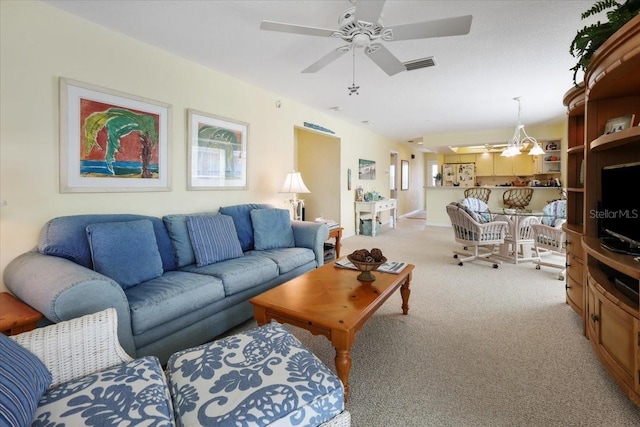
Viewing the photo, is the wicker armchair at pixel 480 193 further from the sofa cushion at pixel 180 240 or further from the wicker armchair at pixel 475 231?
the sofa cushion at pixel 180 240

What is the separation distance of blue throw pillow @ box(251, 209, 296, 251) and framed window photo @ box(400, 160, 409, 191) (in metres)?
7.32

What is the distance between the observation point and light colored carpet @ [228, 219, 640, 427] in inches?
61.2

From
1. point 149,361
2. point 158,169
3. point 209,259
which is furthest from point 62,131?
point 149,361

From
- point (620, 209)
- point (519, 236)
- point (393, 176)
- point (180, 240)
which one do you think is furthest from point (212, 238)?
point (393, 176)

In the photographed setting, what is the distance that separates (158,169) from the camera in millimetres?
2926

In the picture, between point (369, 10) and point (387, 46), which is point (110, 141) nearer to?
point (369, 10)

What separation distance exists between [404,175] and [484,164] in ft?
7.89

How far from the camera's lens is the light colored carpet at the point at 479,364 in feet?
5.10

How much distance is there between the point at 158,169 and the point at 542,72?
4.26m

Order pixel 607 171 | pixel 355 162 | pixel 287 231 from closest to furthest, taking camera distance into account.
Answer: pixel 607 171 → pixel 287 231 → pixel 355 162

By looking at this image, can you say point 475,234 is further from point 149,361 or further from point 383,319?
point 149,361

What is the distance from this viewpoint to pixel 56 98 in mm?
2266

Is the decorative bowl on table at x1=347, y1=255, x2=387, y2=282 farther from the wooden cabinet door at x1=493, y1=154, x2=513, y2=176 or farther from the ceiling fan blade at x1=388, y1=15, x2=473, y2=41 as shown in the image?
the wooden cabinet door at x1=493, y1=154, x2=513, y2=176

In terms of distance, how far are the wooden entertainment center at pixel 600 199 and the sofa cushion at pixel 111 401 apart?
2.10 meters
